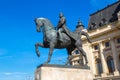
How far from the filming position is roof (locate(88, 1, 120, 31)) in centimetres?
4619

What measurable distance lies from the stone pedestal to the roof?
32.8 m

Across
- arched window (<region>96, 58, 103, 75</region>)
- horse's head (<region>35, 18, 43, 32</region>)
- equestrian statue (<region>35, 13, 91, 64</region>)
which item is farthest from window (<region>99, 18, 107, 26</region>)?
horse's head (<region>35, 18, 43, 32</region>)

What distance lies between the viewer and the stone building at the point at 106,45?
42625mm

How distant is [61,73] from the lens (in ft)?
40.8

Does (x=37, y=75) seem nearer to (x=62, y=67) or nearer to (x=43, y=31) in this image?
(x=62, y=67)

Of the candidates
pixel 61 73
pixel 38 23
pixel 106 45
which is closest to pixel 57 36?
pixel 38 23

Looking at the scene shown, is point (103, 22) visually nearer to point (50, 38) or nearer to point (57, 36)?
point (57, 36)

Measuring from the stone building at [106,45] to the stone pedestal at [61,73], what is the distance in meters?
28.8

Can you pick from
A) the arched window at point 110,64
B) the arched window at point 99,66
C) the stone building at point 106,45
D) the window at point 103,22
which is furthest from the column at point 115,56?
the window at point 103,22

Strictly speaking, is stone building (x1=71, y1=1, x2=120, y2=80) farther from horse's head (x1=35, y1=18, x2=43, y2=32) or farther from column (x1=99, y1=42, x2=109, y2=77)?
horse's head (x1=35, y1=18, x2=43, y2=32)

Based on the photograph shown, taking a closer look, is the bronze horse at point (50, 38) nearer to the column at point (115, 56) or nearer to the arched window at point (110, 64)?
the column at point (115, 56)

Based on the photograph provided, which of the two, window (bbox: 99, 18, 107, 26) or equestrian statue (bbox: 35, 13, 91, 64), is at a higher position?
window (bbox: 99, 18, 107, 26)

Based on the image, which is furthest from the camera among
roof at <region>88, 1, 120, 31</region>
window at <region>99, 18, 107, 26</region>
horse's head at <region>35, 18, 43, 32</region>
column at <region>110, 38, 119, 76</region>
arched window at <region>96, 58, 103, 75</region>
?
window at <region>99, 18, 107, 26</region>

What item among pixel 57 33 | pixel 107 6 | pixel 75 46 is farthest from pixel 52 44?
pixel 107 6
